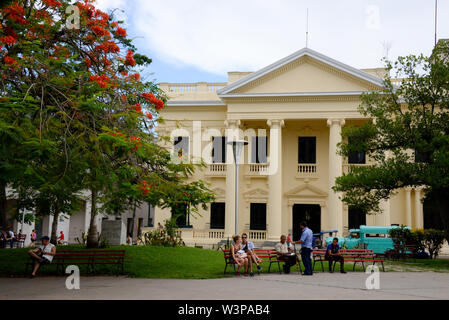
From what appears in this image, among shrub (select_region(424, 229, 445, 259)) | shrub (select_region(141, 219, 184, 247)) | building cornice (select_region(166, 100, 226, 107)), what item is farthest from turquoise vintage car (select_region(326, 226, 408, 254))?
building cornice (select_region(166, 100, 226, 107))

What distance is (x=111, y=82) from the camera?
11188 mm

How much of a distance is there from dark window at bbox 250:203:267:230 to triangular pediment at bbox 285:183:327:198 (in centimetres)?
205

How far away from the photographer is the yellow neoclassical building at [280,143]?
30438mm

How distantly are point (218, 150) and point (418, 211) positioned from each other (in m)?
14.6

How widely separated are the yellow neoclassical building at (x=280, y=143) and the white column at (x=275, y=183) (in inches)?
2.6

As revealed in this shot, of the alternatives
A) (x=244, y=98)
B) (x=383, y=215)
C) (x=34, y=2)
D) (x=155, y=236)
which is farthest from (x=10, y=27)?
(x=383, y=215)

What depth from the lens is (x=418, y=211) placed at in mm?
30875

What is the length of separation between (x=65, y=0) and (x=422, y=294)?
12.5m

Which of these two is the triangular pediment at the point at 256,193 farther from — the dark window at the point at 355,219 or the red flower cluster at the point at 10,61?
the red flower cluster at the point at 10,61

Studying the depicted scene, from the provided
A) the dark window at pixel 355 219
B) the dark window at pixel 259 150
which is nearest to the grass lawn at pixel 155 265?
the dark window at pixel 259 150

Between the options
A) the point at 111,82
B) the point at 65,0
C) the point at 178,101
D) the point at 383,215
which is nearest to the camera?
the point at 111,82

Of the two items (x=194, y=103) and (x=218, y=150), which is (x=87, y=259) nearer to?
(x=218, y=150)

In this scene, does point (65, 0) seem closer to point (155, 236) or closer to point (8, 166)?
point (8, 166)

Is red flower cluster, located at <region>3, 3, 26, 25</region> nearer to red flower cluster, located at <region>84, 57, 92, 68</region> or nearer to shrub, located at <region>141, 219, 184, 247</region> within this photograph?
red flower cluster, located at <region>84, 57, 92, 68</region>
